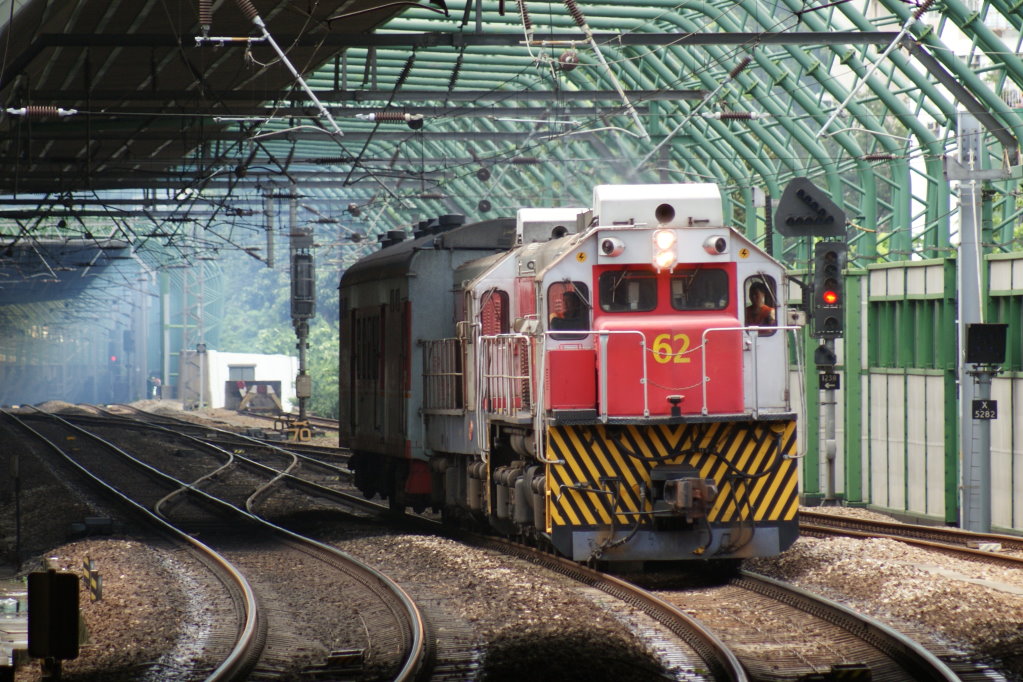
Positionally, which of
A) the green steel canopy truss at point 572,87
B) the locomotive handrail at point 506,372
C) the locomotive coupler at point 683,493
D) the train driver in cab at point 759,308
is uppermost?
the green steel canopy truss at point 572,87

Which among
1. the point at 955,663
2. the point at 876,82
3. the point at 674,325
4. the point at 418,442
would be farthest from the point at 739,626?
the point at 876,82

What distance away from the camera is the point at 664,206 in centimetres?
1289

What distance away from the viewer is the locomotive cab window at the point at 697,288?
13.0 meters

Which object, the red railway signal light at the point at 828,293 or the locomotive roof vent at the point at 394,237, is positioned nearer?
the red railway signal light at the point at 828,293

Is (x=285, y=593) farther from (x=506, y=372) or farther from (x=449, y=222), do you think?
(x=449, y=222)

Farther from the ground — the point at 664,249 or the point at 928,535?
the point at 664,249

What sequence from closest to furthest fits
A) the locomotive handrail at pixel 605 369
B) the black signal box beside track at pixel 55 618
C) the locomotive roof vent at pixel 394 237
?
the black signal box beside track at pixel 55 618 < the locomotive handrail at pixel 605 369 < the locomotive roof vent at pixel 394 237

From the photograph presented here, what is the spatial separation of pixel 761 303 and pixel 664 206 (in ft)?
4.33

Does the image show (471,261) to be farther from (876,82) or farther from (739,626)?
(876,82)

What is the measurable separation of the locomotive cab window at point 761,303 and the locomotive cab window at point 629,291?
0.93 metres

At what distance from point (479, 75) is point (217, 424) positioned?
20.9m

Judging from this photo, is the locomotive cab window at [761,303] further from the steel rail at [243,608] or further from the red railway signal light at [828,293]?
the steel rail at [243,608]

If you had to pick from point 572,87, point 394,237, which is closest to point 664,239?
point 394,237

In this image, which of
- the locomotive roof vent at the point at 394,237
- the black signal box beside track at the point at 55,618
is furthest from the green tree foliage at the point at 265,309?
the black signal box beside track at the point at 55,618
